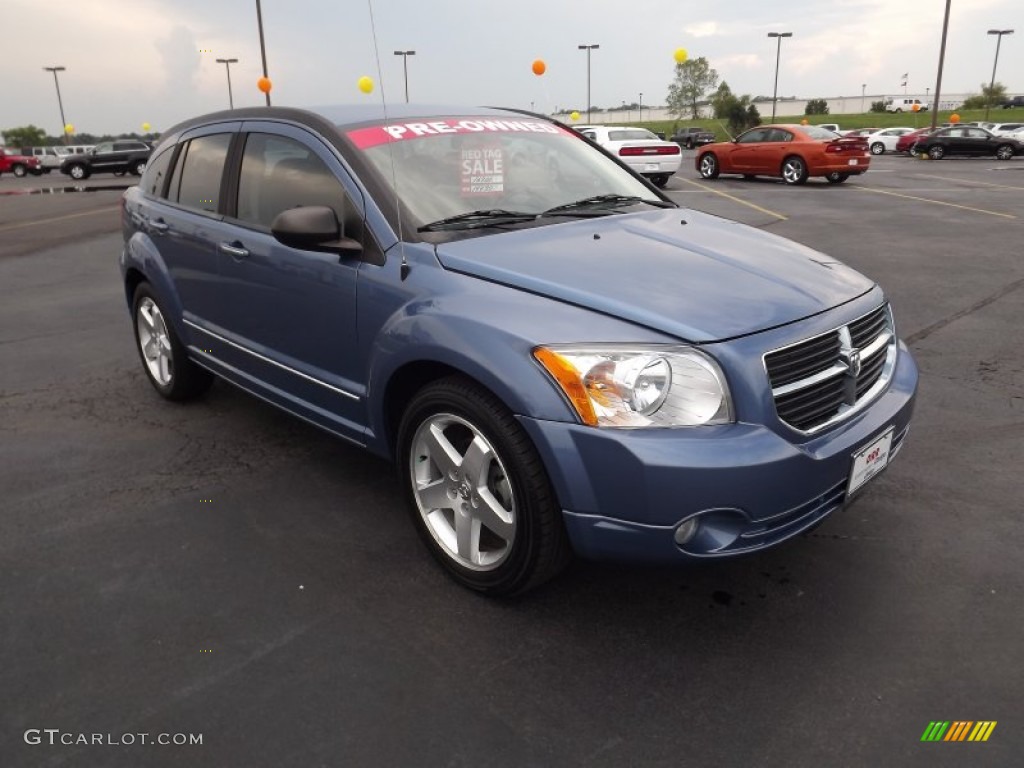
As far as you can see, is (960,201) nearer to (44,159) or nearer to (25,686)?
(25,686)

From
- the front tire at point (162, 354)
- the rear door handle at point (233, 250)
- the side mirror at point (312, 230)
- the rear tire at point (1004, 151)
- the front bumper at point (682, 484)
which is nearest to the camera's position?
the front bumper at point (682, 484)

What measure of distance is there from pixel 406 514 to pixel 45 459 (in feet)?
6.94

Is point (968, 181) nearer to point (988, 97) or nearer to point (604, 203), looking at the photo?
point (604, 203)

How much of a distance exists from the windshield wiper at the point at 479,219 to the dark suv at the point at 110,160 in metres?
33.1

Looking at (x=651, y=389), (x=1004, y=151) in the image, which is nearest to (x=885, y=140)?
(x=1004, y=151)

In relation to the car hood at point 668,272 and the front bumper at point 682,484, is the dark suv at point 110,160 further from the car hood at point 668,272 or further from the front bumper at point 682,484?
the front bumper at point 682,484

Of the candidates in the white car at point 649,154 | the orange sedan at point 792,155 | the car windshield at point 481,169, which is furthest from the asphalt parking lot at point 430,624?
the orange sedan at point 792,155

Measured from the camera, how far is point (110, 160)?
32125 mm

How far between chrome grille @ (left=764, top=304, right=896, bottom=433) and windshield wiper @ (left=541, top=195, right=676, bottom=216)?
1268 mm

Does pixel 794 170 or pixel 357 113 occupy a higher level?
pixel 357 113

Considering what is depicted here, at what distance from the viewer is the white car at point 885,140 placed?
38.8 metres

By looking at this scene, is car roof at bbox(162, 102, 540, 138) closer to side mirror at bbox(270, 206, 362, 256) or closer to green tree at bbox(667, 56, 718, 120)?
side mirror at bbox(270, 206, 362, 256)

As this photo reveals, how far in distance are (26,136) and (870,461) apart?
115 meters

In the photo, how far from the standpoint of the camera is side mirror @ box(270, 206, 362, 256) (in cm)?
302
